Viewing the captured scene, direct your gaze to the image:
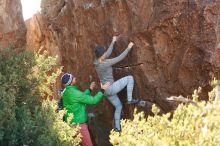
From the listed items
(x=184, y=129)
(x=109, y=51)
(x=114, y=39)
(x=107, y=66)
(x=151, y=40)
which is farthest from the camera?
(x=114, y=39)

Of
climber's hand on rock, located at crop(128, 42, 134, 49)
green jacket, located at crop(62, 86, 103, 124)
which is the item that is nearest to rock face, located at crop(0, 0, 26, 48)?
green jacket, located at crop(62, 86, 103, 124)

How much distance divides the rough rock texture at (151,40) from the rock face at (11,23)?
1.09 meters

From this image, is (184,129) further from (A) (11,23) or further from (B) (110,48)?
(A) (11,23)

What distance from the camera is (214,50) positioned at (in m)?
8.01

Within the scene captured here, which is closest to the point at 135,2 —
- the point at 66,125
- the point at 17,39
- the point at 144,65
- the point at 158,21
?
the point at 158,21

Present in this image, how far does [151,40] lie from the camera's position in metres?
Result: 8.74

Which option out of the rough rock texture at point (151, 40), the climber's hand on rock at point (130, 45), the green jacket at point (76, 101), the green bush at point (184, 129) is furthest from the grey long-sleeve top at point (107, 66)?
the green bush at point (184, 129)

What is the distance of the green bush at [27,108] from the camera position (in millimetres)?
6336

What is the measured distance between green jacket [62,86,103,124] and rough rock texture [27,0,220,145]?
61.7 inches

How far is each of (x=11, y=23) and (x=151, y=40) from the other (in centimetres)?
298

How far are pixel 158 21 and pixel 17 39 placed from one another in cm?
305

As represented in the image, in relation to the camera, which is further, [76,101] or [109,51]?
[109,51]

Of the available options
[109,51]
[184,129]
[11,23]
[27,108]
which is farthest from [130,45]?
[184,129]

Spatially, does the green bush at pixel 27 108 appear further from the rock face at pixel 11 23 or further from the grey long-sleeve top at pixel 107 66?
the rock face at pixel 11 23
